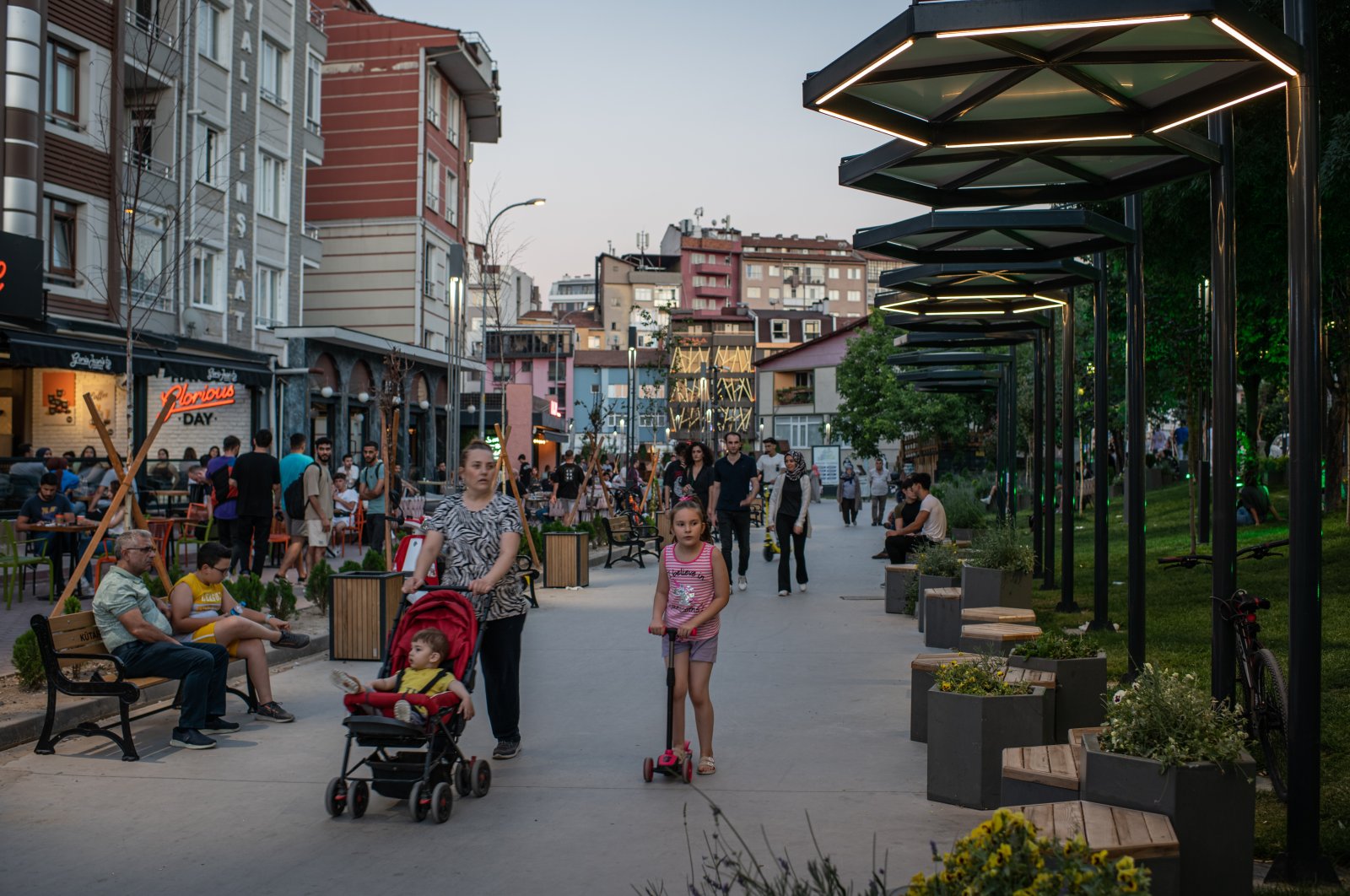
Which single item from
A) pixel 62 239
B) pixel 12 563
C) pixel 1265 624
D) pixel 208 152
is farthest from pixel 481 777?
pixel 208 152

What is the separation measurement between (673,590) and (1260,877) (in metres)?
3.37

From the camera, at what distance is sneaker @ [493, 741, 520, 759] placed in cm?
790

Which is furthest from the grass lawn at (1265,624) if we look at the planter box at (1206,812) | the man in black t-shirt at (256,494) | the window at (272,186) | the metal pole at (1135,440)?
the window at (272,186)

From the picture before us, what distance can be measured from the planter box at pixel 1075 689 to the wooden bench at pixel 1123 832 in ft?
8.66

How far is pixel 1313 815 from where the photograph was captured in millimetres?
5477

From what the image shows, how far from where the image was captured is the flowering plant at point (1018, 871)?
332 centimetres

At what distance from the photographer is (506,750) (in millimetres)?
7910

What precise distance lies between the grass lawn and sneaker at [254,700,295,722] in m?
5.73

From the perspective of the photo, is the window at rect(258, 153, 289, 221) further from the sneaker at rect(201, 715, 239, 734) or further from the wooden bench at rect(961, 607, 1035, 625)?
the wooden bench at rect(961, 607, 1035, 625)

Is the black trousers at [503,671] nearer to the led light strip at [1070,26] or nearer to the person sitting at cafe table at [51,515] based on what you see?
the led light strip at [1070,26]

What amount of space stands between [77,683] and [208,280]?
87.8ft

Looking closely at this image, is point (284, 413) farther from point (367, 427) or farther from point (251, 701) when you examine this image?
point (251, 701)

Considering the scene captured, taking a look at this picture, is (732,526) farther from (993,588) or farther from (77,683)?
(77,683)

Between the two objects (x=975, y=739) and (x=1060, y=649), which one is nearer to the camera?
(x=975, y=739)
